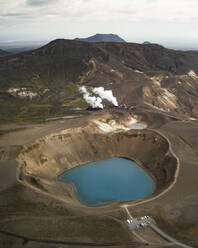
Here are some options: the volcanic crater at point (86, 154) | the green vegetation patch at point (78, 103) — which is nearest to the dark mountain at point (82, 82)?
the green vegetation patch at point (78, 103)

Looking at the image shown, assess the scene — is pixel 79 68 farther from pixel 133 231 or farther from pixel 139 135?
pixel 133 231

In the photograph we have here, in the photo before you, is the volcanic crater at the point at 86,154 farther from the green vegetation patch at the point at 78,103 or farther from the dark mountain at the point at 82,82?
the dark mountain at the point at 82,82

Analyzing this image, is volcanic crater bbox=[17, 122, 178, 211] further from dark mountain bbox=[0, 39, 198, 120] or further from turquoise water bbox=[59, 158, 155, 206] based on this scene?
dark mountain bbox=[0, 39, 198, 120]

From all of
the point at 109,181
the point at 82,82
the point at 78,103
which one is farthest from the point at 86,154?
the point at 82,82

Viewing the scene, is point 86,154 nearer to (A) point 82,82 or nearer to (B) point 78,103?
(B) point 78,103

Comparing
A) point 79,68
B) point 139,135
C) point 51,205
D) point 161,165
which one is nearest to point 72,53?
point 79,68
